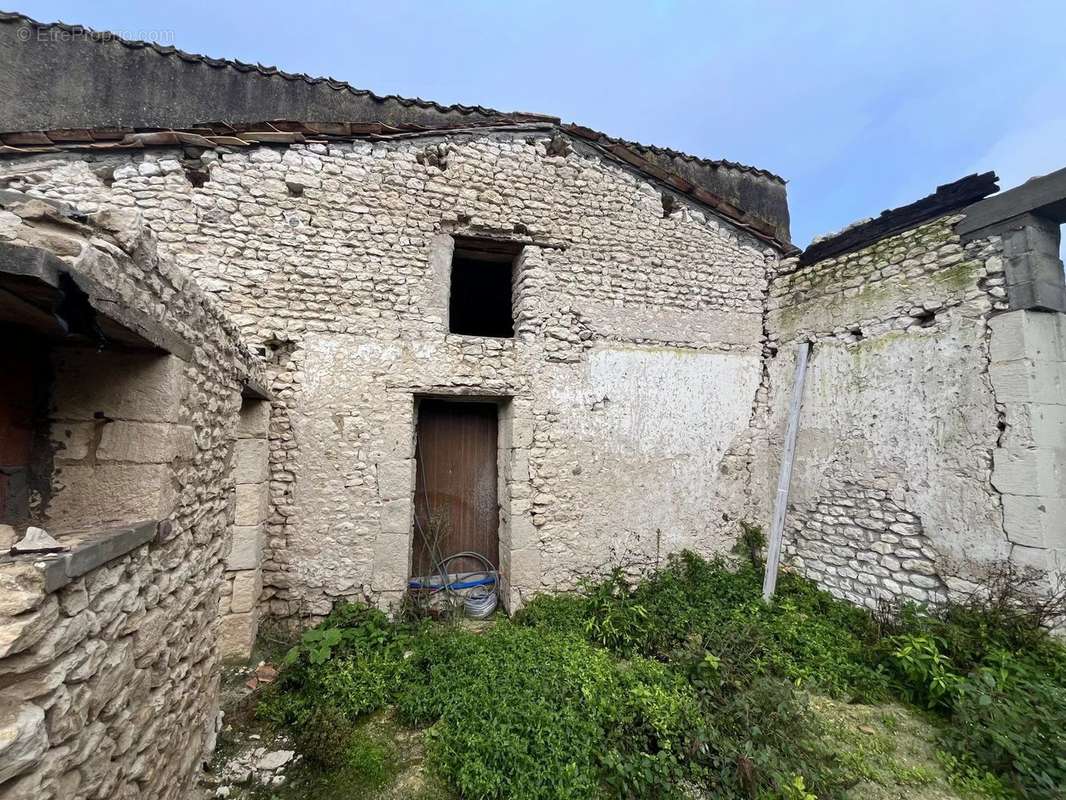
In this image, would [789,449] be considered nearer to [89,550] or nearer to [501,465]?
[501,465]

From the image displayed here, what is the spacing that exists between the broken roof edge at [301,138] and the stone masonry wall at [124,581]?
2.78 meters

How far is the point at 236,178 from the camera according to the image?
4508mm

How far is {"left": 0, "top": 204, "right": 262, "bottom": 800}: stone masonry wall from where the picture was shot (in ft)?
4.45

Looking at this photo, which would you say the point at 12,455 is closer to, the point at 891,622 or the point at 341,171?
the point at 341,171

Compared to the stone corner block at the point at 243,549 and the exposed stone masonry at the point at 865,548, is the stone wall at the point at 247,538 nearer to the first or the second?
the stone corner block at the point at 243,549

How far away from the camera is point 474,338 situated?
4.98 meters

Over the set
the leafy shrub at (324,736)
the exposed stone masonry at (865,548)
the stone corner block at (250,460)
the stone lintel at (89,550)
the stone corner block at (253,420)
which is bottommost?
the leafy shrub at (324,736)

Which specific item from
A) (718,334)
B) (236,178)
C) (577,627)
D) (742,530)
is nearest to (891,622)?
(742,530)

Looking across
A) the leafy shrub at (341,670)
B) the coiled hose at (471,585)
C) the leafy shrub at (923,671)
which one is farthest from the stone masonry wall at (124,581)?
the leafy shrub at (923,671)

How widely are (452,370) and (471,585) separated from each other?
8.17 feet

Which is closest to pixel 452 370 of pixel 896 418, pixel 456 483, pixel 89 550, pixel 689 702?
pixel 456 483

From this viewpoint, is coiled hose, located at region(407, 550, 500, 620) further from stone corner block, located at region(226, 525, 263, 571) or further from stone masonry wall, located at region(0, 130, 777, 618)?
stone corner block, located at region(226, 525, 263, 571)

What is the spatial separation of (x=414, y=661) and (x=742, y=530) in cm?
421

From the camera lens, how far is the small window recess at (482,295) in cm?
604
